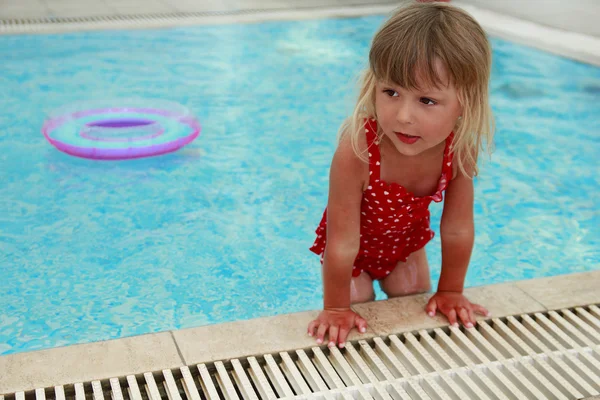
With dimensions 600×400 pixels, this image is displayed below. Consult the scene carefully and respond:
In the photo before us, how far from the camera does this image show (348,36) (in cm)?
886

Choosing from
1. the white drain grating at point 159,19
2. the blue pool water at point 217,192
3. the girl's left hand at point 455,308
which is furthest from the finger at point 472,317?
the white drain grating at point 159,19

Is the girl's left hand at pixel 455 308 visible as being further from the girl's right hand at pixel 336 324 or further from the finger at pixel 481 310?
the girl's right hand at pixel 336 324

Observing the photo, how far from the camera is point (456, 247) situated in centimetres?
275

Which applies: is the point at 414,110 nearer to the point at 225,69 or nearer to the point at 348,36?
the point at 225,69

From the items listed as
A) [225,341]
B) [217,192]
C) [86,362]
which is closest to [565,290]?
[225,341]

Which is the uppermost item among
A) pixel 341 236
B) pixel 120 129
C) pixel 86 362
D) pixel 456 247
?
pixel 341 236

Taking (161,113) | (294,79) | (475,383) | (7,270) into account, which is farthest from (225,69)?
(475,383)

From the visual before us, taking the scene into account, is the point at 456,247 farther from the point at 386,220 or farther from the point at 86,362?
the point at 86,362

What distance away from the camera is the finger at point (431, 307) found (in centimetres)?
273

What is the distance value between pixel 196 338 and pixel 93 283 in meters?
1.47

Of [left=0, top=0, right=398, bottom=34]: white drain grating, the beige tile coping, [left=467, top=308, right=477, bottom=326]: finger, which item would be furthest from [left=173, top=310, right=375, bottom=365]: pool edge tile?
[left=0, top=0, right=398, bottom=34]: white drain grating

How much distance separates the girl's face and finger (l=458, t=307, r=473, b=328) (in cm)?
66

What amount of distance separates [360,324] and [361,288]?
0.52 meters

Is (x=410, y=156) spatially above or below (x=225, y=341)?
above
